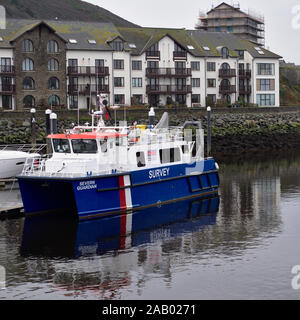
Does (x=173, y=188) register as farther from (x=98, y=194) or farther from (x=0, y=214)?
(x=0, y=214)

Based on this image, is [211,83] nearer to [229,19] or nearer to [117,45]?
[117,45]

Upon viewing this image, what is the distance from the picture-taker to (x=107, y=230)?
28.5m

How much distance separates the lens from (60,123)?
59.8m

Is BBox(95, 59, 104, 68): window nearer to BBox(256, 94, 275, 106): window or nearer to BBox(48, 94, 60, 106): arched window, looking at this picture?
BBox(48, 94, 60, 106): arched window

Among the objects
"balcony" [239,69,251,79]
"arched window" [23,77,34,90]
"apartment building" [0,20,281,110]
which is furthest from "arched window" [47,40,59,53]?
"balcony" [239,69,251,79]

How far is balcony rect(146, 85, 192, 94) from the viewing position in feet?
246

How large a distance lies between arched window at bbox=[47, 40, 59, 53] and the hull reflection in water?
38.7 meters

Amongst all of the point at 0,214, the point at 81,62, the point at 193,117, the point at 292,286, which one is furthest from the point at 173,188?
the point at 81,62

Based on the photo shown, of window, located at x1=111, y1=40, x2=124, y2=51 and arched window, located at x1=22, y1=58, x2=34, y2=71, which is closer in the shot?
arched window, located at x1=22, y1=58, x2=34, y2=71

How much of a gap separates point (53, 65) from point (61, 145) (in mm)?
38270

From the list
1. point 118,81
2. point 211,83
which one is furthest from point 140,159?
point 211,83

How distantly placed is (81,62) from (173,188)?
38664mm

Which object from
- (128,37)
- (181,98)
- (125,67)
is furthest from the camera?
(181,98)
